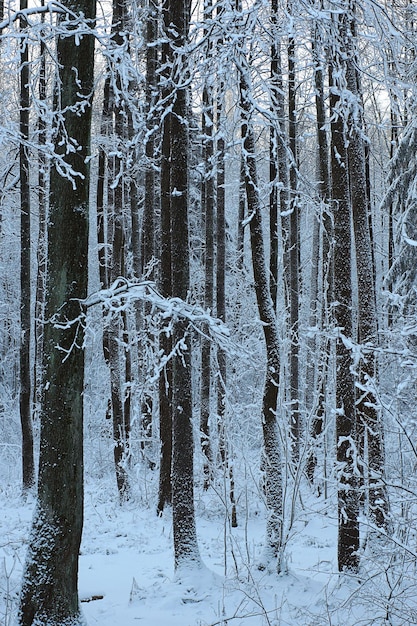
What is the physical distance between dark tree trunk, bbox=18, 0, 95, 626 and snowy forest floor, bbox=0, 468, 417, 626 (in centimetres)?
54

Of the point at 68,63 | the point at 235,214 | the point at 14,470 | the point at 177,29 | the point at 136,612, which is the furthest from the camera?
the point at 235,214

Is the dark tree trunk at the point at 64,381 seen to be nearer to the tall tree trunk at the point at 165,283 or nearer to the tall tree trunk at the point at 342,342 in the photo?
the tall tree trunk at the point at 342,342

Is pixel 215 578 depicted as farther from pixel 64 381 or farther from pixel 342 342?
pixel 64 381

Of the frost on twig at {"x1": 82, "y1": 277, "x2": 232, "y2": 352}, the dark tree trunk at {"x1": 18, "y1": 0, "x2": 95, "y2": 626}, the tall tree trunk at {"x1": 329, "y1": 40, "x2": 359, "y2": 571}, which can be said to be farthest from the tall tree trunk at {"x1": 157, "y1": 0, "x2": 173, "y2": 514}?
the dark tree trunk at {"x1": 18, "y1": 0, "x2": 95, "y2": 626}

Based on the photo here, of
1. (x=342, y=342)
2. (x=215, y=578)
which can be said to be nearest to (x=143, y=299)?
(x=342, y=342)

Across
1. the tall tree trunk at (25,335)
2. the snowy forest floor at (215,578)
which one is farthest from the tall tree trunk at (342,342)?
the tall tree trunk at (25,335)

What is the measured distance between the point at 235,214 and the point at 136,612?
986 inches

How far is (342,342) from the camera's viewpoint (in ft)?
24.2

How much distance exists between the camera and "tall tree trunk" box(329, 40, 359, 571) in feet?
24.4

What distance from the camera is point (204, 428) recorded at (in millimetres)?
13727

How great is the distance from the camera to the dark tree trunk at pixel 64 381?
5.43m

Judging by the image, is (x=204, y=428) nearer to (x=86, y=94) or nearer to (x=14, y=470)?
(x=14, y=470)

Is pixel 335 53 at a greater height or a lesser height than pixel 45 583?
greater

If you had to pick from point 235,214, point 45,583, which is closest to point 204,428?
point 45,583
